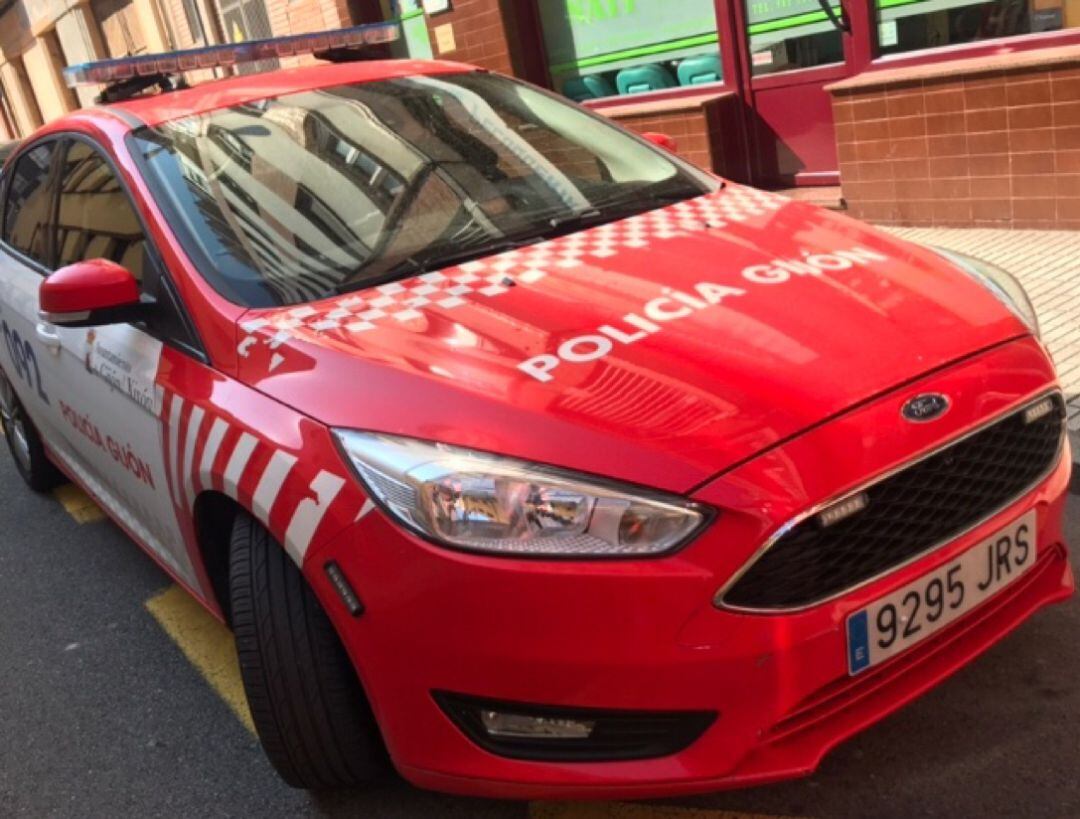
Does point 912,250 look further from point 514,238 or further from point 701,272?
point 514,238

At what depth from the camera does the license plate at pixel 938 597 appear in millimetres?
1954

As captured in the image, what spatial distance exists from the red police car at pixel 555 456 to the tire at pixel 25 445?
187cm

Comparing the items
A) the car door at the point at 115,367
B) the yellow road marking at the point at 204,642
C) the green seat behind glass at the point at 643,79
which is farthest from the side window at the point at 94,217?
the green seat behind glass at the point at 643,79

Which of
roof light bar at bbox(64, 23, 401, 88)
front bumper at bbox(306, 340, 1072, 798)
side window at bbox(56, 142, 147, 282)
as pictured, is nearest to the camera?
front bumper at bbox(306, 340, 1072, 798)

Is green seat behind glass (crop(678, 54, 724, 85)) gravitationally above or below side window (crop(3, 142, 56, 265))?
below

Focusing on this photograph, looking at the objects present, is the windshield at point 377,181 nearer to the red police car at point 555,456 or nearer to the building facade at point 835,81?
the red police car at point 555,456

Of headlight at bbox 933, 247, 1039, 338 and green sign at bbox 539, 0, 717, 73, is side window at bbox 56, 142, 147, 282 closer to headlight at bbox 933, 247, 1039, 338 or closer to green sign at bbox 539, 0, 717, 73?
headlight at bbox 933, 247, 1039, 338

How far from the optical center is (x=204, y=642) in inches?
132

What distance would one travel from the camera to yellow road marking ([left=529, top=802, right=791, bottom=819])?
2.30m

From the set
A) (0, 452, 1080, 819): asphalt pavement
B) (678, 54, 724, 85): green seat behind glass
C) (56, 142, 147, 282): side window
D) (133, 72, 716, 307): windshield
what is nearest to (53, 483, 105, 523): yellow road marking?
(0, 452, 1080, 819): asphalt pavement

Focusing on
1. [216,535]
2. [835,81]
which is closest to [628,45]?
[835,81]

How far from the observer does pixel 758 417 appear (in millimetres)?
1968

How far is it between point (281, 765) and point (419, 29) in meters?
9.31

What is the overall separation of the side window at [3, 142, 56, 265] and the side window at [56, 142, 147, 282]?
0.19m
